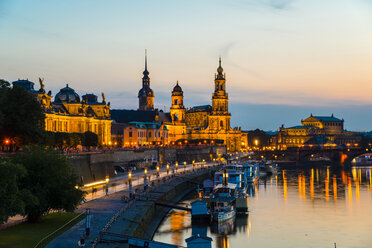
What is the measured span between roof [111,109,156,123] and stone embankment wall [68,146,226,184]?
29.5 meters

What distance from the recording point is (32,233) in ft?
117

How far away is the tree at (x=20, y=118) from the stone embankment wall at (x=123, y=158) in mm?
5509

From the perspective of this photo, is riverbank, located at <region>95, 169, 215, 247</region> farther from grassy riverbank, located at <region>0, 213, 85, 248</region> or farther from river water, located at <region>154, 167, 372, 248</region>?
grassy riverbank, located at <region>0, 213, 85, 248</region>

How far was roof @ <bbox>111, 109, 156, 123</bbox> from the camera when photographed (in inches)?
7584

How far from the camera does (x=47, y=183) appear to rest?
40438 millimetres

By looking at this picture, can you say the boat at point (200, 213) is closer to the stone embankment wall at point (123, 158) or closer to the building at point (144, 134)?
the stone embankment wall at point (123, 158)

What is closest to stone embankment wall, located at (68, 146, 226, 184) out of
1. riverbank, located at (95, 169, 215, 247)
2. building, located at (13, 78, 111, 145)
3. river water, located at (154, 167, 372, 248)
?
riverbank, located at (95, 169, 215, 247)

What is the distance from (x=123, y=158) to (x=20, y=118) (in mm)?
42880

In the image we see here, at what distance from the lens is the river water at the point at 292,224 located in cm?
4888

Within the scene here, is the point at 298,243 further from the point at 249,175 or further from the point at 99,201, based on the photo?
the point at 249,175

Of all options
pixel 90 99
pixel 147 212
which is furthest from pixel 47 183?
pixel 90 99

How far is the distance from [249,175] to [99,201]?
2378 inches

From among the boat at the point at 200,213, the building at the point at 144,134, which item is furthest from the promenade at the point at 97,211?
the building at the point at 144,134

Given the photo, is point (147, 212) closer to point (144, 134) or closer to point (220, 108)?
point (144, 134)
